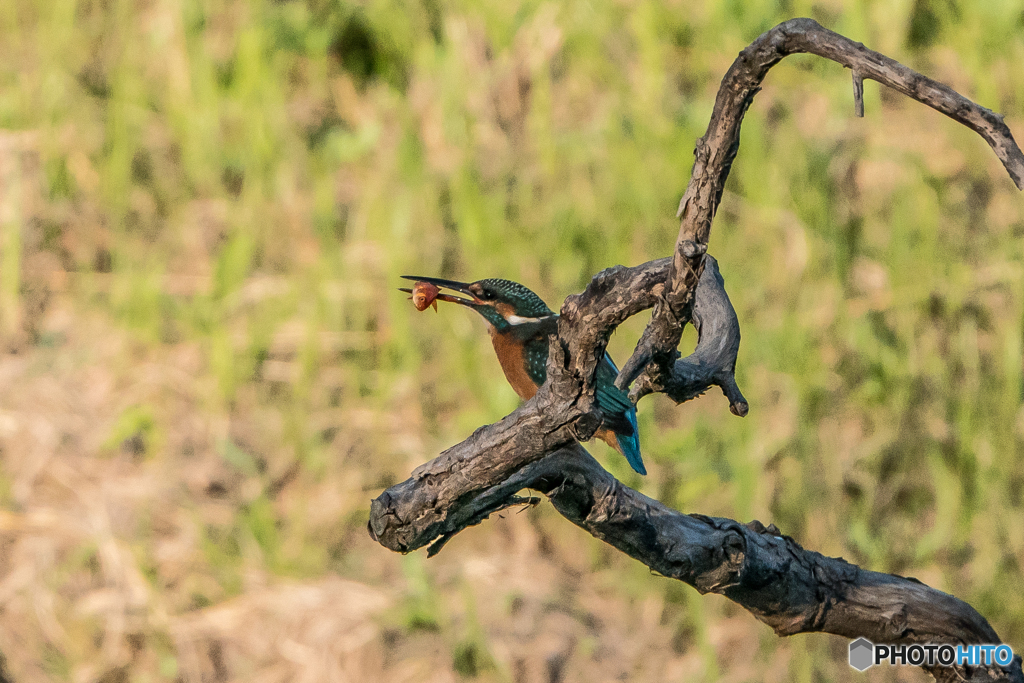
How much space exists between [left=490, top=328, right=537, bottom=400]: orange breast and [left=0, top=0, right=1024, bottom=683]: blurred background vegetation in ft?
2.01

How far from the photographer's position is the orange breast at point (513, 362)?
1.82 metres

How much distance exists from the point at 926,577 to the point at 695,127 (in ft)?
5.53

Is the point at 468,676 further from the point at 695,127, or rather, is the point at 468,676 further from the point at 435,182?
the point at 695,127

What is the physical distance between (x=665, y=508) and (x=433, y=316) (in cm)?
218

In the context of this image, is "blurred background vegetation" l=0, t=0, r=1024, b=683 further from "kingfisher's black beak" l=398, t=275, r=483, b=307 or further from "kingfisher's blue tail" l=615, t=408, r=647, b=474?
"kingfisher's black beak" l=398, t=275, r=483, b=307

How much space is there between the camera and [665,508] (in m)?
1.32

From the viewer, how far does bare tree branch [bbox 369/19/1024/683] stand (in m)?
0.95

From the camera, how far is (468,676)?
291 cm

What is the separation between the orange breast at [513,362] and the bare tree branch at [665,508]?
18.2 inches

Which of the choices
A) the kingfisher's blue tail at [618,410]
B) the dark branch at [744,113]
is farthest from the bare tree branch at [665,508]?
the kingfisher's blue tail at [618,410]

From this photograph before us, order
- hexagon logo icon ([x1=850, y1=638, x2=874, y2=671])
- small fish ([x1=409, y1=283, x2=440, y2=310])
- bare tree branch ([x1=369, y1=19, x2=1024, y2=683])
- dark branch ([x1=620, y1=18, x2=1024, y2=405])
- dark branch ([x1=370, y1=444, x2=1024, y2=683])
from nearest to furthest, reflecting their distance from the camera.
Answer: dark branch ([x1=620, y1=18, x2=1024, y2=405])
bare tree branch ([x1=369, y1=19, x2=1024, y2=683])
dark branch ([x1=370, y1=444, x2=1024, y2=683])
small fish ([x1=409, y1=283, x2=440, y2=310])
hexagon logo icon ([x1=850, y1=638, x2=874, y2=671])

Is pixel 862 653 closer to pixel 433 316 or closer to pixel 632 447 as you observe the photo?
pixel 632 447

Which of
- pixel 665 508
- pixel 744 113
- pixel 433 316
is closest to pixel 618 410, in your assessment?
pixel 665 508

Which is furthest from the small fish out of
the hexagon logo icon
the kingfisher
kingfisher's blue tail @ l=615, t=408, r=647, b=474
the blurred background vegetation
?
the blurred background vegetation
